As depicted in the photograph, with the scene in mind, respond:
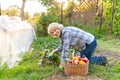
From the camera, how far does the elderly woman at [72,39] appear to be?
214 inches

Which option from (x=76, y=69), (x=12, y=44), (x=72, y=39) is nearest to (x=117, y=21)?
(x=12, y=44)

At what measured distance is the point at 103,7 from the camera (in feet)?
41.9

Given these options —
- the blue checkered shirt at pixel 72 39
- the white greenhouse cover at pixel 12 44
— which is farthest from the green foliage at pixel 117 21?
the blue checkered shirt at pixel 72 39

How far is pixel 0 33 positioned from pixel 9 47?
360mm

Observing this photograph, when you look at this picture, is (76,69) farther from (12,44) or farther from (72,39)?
(12,44)

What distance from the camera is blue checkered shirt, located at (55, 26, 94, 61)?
5.49 meters

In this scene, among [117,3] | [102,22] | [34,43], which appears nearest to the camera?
[34,43]

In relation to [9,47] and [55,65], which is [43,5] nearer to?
[9,47]

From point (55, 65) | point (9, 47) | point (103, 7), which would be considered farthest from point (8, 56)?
point (103, 7)

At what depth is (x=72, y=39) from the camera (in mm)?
5629

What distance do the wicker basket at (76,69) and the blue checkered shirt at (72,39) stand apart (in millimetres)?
287

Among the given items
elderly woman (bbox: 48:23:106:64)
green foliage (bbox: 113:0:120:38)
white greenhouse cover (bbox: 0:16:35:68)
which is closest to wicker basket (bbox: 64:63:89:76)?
elderly woman (bbox: 48:23:106:64)

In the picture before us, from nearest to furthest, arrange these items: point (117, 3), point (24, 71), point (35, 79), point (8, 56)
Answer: point (35, 79)
point (24, 71)
point (8, 56)
point (117, 3)

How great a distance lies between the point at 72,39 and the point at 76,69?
0.60 meters
